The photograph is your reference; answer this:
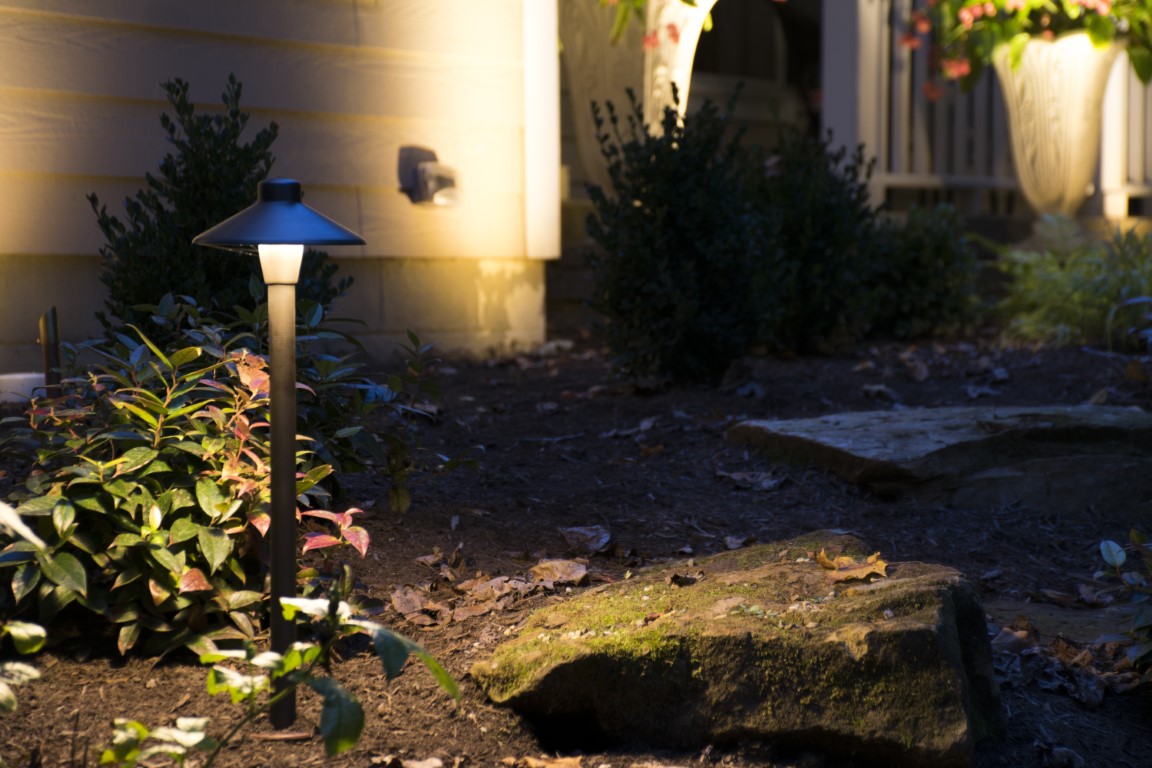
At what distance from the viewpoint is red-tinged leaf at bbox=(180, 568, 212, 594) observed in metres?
2.09

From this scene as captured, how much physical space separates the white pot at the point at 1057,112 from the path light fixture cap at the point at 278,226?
684 cm

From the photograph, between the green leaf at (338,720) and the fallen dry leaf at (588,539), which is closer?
the green leaf at (338,720)

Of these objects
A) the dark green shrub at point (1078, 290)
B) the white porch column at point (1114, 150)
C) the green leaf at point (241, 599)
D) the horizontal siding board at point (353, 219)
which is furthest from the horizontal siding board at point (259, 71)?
the white porch column at point (1114, 150)

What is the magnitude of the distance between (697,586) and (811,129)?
29.5 feet

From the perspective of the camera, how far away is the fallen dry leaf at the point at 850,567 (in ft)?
7.68

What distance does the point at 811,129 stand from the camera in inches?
421

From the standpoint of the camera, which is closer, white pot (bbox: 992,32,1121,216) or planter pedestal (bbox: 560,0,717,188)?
planter pedestal (bbox: 560,0,717,188)

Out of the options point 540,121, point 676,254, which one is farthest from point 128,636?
point 540,121

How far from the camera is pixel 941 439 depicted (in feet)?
12.1

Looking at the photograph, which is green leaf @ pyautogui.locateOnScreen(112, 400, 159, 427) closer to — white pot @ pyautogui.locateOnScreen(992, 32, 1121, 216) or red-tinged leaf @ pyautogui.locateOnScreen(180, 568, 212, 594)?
red-tinged leaf @ pyautogui.locateOnScreen(180, 568, 212, 594)

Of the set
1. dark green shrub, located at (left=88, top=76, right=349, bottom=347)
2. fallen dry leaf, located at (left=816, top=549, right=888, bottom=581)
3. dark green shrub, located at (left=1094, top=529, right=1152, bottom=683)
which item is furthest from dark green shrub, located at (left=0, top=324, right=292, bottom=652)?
dark green shrub, located at (left=1094, top=529, right=1152, bottom=683)

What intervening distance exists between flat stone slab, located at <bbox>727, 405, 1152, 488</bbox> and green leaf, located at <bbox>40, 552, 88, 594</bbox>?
2389 millimetres

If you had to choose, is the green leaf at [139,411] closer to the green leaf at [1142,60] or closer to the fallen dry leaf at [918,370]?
the fallen dry leaf at [918,370]

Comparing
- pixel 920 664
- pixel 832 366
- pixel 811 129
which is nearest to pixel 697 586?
pixel 920 664
